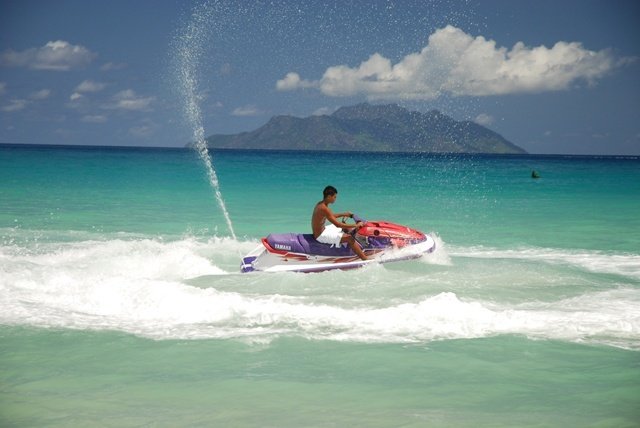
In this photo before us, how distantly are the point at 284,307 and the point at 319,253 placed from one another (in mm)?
2608

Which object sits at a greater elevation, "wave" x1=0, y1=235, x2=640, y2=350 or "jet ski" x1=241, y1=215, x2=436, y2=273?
"jet ski" x1=241, y1=215, x2=436, y2=273

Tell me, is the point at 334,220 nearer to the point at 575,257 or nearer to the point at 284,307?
the point at 284,307

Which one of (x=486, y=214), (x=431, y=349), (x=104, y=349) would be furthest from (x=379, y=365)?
(x=486, y=214)

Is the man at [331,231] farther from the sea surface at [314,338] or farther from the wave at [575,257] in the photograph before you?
the wave at [575,257]

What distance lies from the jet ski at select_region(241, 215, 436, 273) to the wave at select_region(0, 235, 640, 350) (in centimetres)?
31

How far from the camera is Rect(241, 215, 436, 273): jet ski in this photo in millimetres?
11500

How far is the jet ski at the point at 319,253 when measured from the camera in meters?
11.5

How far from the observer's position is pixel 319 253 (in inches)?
458

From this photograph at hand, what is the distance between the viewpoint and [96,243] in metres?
15.2

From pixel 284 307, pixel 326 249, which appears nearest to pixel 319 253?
pixel 326 249

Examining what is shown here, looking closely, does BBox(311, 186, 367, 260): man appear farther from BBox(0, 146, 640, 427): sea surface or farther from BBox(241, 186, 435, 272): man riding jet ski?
BBox(0, 146, 640, 427): sea surface

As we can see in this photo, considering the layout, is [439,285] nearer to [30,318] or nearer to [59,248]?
[30,318]

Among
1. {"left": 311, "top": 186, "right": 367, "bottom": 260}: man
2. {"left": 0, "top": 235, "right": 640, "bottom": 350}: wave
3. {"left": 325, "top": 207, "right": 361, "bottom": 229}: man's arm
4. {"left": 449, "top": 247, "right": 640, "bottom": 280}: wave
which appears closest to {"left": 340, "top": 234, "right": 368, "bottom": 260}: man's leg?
{"left": 311, "top": 186, "right": 367, "bottom": 260}: man

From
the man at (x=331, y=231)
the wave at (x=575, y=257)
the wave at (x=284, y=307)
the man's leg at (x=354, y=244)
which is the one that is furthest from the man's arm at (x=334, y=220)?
the wave at (x=575, y=257)
